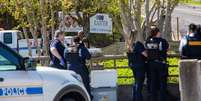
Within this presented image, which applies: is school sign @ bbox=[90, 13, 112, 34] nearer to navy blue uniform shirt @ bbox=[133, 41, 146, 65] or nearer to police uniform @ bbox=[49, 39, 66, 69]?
police uniform @ bbox=[49, 39, 66, 69]

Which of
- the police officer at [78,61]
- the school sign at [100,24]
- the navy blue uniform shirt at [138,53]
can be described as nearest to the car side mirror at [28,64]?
the police officer at [78,61]

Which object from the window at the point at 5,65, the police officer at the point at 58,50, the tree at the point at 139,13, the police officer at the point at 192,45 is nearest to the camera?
the window at the point at 5,65

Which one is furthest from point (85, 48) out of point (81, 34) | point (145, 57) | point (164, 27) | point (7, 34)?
point (7, 34)

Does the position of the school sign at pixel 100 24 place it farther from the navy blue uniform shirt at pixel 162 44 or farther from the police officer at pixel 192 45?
the police officer at pixel 192 45

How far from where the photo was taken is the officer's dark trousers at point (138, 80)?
13.7 meters

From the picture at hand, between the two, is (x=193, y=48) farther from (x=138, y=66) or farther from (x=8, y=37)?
(x=8, y=37)

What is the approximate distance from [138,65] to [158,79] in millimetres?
587

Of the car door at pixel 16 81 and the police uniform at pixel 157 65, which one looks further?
the police uniform at pixel 157 65

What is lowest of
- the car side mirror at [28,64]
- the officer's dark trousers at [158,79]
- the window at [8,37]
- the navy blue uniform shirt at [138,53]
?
the window at [8,37]

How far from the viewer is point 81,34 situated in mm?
13633

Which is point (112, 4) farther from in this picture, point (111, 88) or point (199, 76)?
point (199, 76)

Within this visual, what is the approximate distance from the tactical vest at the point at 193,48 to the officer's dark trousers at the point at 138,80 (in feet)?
3.37

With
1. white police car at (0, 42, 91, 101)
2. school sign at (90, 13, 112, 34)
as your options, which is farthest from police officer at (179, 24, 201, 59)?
school sign at (90, 13, 112, 34)

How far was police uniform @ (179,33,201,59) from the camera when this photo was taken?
44.4 ft
